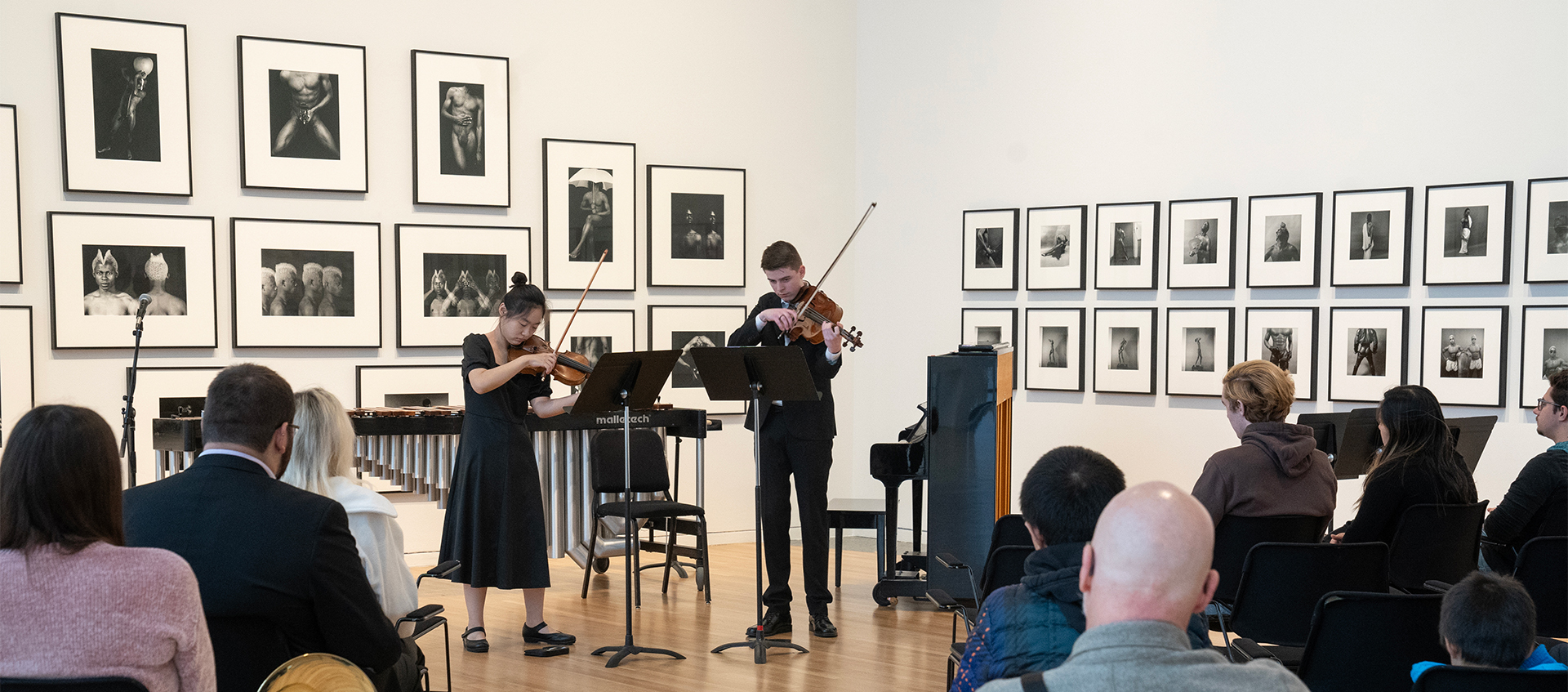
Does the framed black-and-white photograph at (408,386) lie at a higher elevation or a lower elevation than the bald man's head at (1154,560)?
lower

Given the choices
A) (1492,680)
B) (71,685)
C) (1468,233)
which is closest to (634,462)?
(1468,233)

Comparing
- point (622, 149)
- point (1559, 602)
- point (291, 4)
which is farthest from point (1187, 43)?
point (291, 4)

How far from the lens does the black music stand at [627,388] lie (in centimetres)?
511

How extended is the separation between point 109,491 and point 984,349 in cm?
456

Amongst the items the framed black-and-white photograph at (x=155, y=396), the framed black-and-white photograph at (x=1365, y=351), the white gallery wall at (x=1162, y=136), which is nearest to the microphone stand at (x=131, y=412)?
the framed black-and-white photograph at (x=155, y=396)

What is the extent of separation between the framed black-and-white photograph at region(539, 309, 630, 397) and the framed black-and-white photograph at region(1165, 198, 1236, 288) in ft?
12.2

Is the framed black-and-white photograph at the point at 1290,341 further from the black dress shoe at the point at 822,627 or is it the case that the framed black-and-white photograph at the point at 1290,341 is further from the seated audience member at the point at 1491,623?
the seated audience member at the point at 1491,623

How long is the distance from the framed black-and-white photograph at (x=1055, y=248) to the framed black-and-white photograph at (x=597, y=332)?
9.34 feet

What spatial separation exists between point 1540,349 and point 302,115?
723 cm

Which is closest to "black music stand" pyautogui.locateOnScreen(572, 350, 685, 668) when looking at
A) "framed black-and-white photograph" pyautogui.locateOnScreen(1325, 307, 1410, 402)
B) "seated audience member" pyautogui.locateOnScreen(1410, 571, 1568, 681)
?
"seated audience member" pyautogui.locateOnScreen(1410, 571, 1568, 681)

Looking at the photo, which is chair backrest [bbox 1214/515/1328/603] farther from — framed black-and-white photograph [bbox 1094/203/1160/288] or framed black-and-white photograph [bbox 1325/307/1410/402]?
framed black-and-white photograph [bbox 1094/203/1160/288]

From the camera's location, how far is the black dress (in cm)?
544

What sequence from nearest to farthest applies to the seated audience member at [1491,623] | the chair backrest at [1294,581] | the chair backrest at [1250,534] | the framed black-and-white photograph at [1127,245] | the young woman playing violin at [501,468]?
the seated audience member at [1491,623]
the chair backrest at [1294,581]
the chair backrest at [1250,534]
the young woman playing violin at [501,468]
the framed black-and-white photograph at [1127,245]

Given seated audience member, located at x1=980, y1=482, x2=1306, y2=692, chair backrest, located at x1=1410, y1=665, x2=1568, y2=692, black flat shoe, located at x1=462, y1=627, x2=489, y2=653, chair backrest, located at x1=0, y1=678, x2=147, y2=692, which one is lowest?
black flat shoe, located at x1=462, y1=627, x2=489, y2=653
